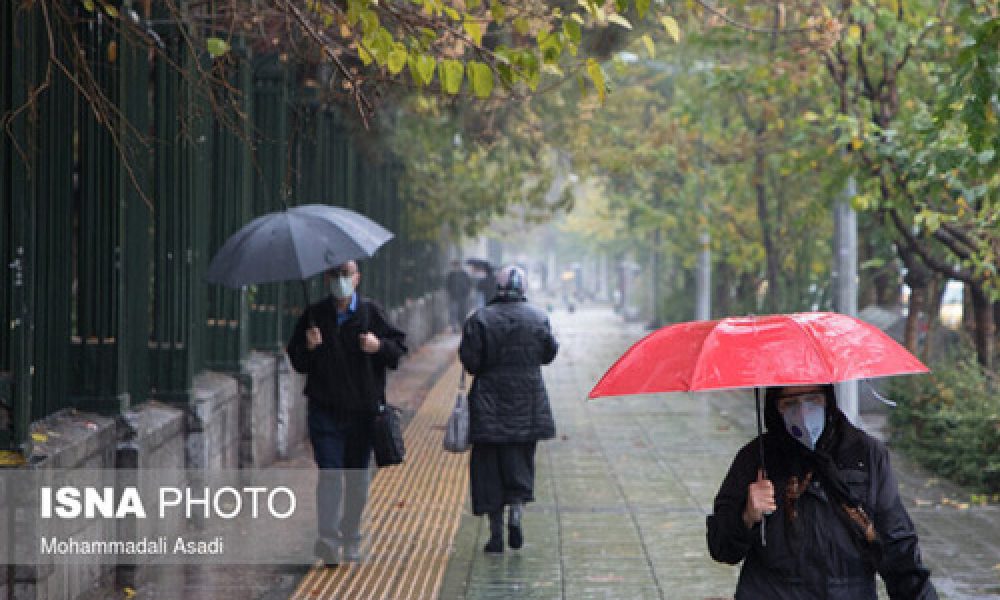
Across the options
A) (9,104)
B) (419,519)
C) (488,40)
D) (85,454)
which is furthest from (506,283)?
(488,40)

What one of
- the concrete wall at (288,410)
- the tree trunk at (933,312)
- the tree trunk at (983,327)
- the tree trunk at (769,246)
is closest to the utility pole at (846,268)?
the tree trunk at (983,327)

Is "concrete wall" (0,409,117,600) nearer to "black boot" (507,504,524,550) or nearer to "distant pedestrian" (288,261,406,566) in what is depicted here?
"distant pedestrian" (288,261,406,566)

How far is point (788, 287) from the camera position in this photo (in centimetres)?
2623

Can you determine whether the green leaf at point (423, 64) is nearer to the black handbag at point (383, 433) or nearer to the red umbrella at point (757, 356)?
the red umbrella at point (757, 356)

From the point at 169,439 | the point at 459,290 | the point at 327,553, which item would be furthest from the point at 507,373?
the point at 459,290

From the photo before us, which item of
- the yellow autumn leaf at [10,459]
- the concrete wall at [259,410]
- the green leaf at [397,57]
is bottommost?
the concrete wall at [259,410]

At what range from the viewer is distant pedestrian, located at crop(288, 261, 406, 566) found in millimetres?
9078

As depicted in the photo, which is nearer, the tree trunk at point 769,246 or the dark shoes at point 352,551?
the dark shoes at point 352,551

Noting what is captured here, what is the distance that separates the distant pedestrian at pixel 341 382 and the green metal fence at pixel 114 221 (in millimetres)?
796

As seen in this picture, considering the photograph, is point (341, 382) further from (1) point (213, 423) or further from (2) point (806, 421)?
(2) point (806, 421)

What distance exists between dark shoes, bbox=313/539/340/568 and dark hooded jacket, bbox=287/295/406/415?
79cm

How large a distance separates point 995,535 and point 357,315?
15.2 feet

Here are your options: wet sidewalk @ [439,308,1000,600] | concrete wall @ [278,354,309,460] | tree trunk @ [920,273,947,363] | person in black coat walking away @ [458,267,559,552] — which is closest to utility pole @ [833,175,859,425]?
wet sidewalk @ [439,308,1000,600]

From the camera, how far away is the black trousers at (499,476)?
31.7 feet
